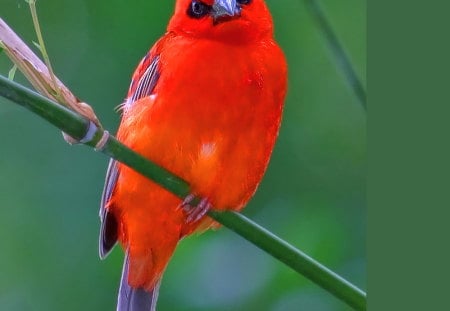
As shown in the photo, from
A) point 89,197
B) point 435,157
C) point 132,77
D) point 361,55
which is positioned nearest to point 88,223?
point 89,197

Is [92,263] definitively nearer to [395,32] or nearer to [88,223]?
[88,223]

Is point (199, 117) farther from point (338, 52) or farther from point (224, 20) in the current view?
point (338, 52)

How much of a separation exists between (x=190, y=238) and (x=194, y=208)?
42cm

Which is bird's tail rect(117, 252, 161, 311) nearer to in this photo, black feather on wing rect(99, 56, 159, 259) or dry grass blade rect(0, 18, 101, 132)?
black feather on wing rect(99, 56, 159, 259)

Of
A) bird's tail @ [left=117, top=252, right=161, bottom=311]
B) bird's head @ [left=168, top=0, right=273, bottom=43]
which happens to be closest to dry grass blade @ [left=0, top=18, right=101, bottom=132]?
bird's head @ [left=168, top=0, right=273, bottom=43]

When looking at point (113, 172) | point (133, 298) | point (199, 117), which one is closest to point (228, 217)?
point (199, 117)

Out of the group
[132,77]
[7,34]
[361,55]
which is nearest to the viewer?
[7,34]

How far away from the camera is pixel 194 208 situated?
2316mm

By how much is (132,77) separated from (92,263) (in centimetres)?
56

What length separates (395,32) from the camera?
6.69ft

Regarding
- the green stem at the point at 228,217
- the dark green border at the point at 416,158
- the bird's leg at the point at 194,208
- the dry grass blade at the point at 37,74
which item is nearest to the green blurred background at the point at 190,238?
the bird's leg at the point at 194,208

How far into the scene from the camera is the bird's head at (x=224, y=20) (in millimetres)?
2277

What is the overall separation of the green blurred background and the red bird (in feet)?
0.50

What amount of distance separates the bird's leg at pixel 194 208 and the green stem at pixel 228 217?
1.51 feet
